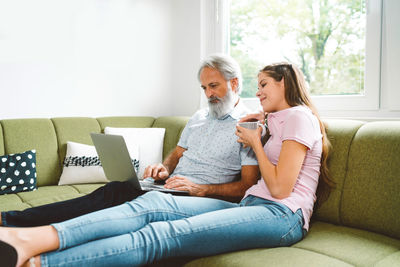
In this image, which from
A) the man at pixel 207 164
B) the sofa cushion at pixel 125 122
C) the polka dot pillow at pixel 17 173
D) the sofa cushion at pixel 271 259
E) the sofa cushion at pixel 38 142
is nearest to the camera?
the sofa cushion at pixel 271 259

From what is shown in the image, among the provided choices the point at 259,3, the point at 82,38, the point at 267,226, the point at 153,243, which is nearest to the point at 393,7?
the point at 259,3

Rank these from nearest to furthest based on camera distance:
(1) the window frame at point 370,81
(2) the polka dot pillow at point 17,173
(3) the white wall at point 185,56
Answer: (1) the window frame at point 370,81
(2) the polka dot pillow at point 17,173
(3) the white wall at point 185,56

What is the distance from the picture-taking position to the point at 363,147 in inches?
59.8

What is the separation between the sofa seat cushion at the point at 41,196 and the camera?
1.85 m

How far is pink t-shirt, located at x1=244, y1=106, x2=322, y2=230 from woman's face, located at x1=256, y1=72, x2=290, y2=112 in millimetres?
54

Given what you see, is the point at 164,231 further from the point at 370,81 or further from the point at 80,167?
the point at 370,81

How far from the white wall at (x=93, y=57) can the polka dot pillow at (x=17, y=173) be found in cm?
49

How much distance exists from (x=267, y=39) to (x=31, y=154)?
180cm

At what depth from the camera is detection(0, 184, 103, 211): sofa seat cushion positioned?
6.08 ft

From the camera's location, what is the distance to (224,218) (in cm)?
126

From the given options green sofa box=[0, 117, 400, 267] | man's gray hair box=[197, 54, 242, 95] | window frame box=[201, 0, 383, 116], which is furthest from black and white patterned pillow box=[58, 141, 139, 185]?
window frame box=[201, 0, 383, 116]

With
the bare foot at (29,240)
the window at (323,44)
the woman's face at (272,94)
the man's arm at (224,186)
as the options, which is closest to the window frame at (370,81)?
the window at (323,44)

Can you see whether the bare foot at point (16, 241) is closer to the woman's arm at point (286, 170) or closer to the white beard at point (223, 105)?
the woman's arm at point (286, 170)

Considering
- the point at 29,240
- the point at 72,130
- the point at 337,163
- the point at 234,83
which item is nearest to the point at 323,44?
the point at 234,83
